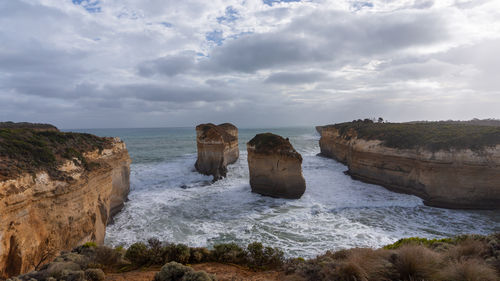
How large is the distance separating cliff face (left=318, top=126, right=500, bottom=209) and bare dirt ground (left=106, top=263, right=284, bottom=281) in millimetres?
13464

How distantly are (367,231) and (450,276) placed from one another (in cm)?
776

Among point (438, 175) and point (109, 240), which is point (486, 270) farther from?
point (438, 175)

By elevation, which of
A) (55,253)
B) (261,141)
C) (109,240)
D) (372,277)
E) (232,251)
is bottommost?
(109,240)

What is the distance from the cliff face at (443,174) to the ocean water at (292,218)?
2.22 ft

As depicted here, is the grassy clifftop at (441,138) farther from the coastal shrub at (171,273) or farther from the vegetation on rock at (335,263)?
the coastal shrub at (171,273)

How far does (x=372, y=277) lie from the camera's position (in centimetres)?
381

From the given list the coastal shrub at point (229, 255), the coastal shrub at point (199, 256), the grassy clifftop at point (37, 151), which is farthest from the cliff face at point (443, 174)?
the grassy clifftop at point (37, 151)

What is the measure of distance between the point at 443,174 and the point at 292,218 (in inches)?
383

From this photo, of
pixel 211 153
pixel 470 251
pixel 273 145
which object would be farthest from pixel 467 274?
pixel 211 153

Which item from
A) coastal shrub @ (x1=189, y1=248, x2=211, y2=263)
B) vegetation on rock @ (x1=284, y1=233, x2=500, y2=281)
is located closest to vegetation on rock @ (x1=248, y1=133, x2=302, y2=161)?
coastal shrub @ (x1=189, y1=248, x2=211, y2=263)

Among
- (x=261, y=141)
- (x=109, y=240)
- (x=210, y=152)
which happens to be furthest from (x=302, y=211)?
(x=210, y=152)

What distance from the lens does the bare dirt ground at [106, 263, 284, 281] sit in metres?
5.09

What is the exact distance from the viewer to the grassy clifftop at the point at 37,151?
683cm

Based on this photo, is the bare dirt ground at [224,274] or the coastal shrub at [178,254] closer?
the bare dirt ground at [224,274]
